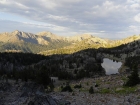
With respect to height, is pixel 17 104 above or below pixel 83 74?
above

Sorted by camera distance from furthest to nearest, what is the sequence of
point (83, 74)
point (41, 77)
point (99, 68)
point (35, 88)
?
point (99, 68) < point (83, 74) < point (41, 77) < point (35, 88)

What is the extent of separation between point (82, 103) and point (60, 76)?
129744 mm

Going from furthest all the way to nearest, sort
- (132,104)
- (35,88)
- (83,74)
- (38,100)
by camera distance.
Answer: (83,74), (35,88), (132,104), (38,100)

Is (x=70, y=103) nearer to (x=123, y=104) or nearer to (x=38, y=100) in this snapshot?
(x=38, y=100)

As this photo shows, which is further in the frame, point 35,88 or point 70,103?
point 35,88

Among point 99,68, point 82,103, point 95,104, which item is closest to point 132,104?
point 95,104

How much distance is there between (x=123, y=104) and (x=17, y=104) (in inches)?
591

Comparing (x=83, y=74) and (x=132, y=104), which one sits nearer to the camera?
(x=132, y=104)

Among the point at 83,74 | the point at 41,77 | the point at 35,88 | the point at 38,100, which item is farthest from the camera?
the point at 83,74

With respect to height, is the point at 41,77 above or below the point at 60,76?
above

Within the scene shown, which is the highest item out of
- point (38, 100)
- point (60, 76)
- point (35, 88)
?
Answer: point (38, 100)

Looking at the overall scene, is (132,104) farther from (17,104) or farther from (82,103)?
(17,104)

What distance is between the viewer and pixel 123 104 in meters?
25.5

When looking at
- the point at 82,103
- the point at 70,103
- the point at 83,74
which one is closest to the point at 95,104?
the point at 82,103
